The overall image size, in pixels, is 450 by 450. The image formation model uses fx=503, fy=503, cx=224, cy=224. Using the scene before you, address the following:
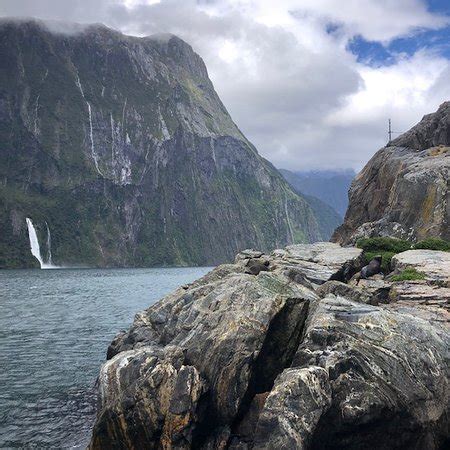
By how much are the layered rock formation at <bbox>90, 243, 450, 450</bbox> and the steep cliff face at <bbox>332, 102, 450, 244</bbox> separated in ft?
90.7

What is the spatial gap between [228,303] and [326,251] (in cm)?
2067

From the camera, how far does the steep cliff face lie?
45281 mm

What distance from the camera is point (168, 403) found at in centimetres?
1577

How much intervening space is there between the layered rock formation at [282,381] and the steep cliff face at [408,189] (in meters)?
27.7

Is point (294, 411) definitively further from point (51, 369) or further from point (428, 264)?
point (51, 369)

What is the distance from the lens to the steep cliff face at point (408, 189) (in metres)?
45.3

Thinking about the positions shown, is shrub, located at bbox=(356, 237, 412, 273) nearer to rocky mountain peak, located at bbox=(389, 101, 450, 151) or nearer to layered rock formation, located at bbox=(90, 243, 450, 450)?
layered rock formation, located at bbox=(90, 243, 450, 450)

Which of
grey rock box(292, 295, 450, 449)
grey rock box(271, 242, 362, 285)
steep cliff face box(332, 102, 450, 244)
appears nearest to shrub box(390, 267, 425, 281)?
grey rock box(271, 242, 362, 285)

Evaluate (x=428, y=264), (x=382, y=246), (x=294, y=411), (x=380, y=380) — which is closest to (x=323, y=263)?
(x=428, y=264)

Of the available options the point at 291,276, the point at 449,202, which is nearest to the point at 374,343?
the point at 291,276

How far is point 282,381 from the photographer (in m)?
14.9

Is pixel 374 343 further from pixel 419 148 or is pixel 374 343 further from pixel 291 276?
pixel 419 148

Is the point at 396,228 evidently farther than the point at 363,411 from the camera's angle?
Yes

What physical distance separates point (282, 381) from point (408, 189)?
38184 mm
